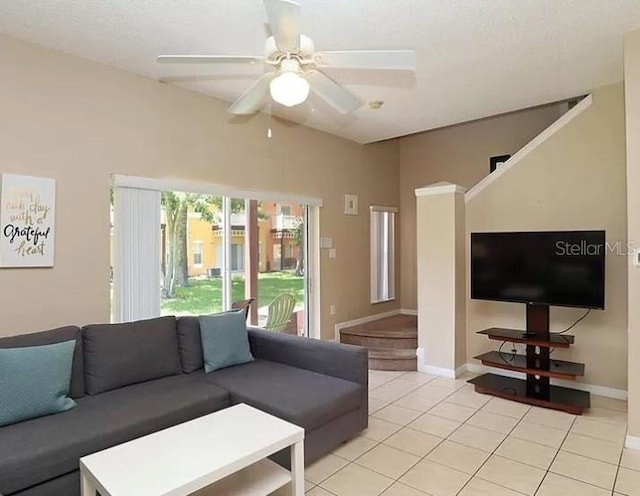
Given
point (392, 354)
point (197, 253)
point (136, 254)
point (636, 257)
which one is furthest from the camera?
point (392, 354)

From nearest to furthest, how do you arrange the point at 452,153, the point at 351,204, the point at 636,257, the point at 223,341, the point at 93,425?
the point at 93,425
the point at 636,257
the point at 223,341
the point at 351,204
the point at 452,153

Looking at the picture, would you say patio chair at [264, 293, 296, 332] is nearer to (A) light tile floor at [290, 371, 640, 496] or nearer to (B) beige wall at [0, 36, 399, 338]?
(B) beige wall at [0, 36, 399, 338]

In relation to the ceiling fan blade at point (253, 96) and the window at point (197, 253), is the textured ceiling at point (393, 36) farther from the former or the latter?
the window at point (197, 253)

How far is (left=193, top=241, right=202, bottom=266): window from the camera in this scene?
13.2ft

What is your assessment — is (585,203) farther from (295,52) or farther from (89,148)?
(89,148)

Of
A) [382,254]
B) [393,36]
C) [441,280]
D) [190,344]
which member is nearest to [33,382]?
[190,344]

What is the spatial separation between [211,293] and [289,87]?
2.57 metres

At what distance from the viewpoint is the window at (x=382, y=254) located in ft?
19.9

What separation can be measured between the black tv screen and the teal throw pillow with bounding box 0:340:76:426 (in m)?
3.42

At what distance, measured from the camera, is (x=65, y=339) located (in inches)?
104

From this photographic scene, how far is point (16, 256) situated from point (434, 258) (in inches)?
146

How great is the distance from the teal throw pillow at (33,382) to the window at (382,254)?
4218 millimetres

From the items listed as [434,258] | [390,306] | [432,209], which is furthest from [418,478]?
[390,306]

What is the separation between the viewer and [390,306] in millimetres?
6316
